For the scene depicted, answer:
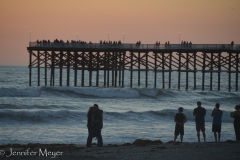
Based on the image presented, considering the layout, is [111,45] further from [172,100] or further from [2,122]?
[2,122]

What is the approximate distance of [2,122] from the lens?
97.8 feet

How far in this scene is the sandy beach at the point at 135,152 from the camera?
16359 mm

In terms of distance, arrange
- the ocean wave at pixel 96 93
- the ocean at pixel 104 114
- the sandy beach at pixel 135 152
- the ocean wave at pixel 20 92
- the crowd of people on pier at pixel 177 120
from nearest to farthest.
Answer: the sandy beach at pixel 135 152 < the crowd of people on pier at pixel 177 120 < the ocean at pixel 104 114 < the ocean wave at pixel 20 92 < the ocean wave at pixel 96 93

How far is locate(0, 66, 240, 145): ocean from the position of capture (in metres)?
24.8

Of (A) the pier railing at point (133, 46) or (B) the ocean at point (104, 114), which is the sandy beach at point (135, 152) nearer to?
Result: (B) the ocean at point (104, 114)

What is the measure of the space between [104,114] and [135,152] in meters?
16.6

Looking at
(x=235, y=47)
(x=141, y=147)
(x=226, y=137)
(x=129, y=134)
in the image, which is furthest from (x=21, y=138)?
(x=235, y=47)

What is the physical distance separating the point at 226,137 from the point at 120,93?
1057 inches

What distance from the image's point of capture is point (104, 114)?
33.9m

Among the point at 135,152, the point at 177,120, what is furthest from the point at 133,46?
the point at 135,152

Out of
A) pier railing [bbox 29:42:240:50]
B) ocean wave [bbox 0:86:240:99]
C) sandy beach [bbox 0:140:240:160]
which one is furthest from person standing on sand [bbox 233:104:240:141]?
ocean wave [bbox 0:86:240:99]

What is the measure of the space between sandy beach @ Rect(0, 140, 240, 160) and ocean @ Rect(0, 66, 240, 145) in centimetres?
400

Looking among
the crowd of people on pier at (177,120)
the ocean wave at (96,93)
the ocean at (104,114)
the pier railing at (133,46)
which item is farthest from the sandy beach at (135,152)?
the pier railing at (133,46)

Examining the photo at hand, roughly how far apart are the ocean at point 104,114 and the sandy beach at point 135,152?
13.1ft
